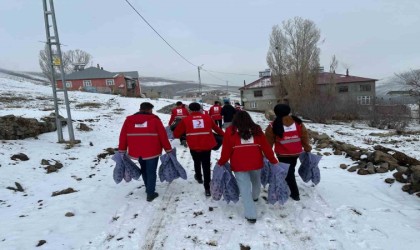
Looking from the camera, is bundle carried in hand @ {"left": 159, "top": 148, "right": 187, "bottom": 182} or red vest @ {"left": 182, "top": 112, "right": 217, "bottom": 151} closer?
red vest @ {"left": 182, "top": 112, "right": 217, "bottom": 151}

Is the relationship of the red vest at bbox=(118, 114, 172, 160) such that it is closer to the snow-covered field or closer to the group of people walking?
the group of people walking

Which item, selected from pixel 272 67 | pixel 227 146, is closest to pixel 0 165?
pixel 227 146

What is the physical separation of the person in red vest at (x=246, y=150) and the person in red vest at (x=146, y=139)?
1.49 meters

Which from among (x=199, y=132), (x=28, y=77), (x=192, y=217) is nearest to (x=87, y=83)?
(x=199, y=132)

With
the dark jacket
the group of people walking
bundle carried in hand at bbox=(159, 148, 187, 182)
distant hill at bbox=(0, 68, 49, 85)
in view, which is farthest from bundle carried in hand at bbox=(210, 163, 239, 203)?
distant hill at bbox=(0, 68, 49, 85)

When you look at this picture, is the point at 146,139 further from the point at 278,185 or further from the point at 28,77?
the point at 28,77

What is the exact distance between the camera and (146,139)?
5.57m

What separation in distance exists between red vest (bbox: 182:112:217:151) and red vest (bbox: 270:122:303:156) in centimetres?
133

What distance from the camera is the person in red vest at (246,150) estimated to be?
4.67m

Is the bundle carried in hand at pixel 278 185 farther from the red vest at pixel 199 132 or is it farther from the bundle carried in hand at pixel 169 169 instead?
the bundle carried in hand at pixel 169 169

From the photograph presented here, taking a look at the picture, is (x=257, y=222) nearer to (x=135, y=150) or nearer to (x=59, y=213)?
(x=135, y=150)

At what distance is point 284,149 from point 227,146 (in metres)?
1.11

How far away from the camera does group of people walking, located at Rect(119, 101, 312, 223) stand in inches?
185

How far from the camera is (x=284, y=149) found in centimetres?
523
